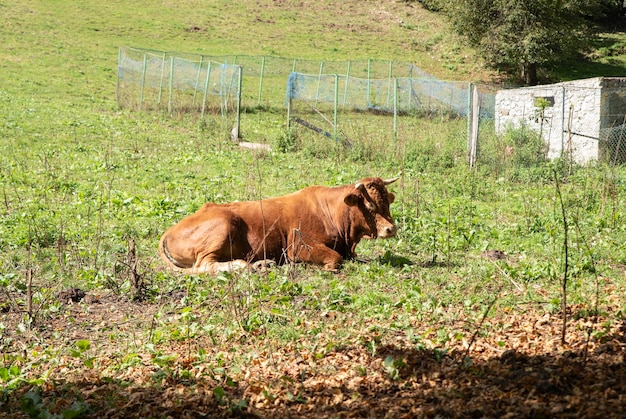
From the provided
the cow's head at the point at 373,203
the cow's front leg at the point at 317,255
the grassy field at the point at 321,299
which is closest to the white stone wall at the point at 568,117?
the grassy field at the point at 321,299

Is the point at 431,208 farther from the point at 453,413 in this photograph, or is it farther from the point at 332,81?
the point at 332,81

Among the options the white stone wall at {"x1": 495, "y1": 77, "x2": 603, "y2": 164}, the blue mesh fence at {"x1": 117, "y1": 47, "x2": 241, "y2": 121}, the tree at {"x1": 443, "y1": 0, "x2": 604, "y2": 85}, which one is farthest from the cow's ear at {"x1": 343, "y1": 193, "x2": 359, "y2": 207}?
the tree at {"x1": 443, "y1": 0, "x2": 604, "y2": 85}

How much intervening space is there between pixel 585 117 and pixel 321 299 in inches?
537

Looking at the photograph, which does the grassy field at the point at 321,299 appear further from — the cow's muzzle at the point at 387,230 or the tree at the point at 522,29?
the tree at the point at 522,29

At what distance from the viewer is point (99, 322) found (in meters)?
7.03

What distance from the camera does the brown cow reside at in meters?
8.76

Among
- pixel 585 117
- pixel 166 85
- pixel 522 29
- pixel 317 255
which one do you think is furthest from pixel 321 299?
pixel 522 29

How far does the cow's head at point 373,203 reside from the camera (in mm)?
9016

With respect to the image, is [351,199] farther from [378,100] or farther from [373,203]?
[378,100]

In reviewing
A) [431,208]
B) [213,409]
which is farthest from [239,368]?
[431,208]

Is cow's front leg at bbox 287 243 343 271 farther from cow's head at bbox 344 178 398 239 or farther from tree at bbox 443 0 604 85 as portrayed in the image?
tree at bbox 443 0 604 85

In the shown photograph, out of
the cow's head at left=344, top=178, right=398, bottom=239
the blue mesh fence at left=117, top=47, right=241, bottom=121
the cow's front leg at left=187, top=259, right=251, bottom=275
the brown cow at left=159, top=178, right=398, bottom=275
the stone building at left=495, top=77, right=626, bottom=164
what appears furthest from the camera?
the blue mesh fence at left=117, top=47, right=241, bottom=121

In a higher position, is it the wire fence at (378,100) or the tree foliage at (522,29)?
the tree foliage at (522,29)

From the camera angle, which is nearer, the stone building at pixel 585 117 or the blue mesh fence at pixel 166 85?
the stone building at pixel 585 117
